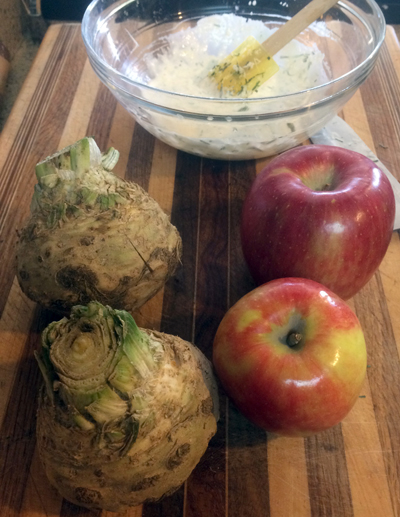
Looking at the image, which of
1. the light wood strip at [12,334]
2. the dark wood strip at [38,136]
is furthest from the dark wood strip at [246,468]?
the dark wood strip at [38,136]

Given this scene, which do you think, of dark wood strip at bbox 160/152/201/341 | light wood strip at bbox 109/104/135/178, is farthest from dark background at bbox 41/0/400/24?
dark wood strip at bbox 160/152/201/341

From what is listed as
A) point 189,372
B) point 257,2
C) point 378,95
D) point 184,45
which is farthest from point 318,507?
point 257,2

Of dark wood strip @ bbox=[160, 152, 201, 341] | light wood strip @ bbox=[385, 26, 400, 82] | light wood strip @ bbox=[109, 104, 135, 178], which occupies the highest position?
light wood strip @ bbox=[109, 104, 135, 178]

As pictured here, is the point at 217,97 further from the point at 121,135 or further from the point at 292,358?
the point at 292,358

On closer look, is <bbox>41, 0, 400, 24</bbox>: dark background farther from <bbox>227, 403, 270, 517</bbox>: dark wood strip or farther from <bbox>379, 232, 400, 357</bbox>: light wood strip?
<bbox>227, 403, 270, 517</bbox>: dark wood strip

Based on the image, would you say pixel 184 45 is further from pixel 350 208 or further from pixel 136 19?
pixel 350 208

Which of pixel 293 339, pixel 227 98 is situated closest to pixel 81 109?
pixel 227 98

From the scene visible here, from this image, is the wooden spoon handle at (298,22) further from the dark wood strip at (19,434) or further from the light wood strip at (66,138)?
the dark wood strip at (19,434)

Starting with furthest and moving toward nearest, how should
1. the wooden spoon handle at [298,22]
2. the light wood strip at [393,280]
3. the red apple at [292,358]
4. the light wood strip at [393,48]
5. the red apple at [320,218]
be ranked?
the light wood strip at [393,48], the wooden spoon handle at [298,22], the light wood strip at [393,280], the red apple at [320,218], the red apple at [292,358]
